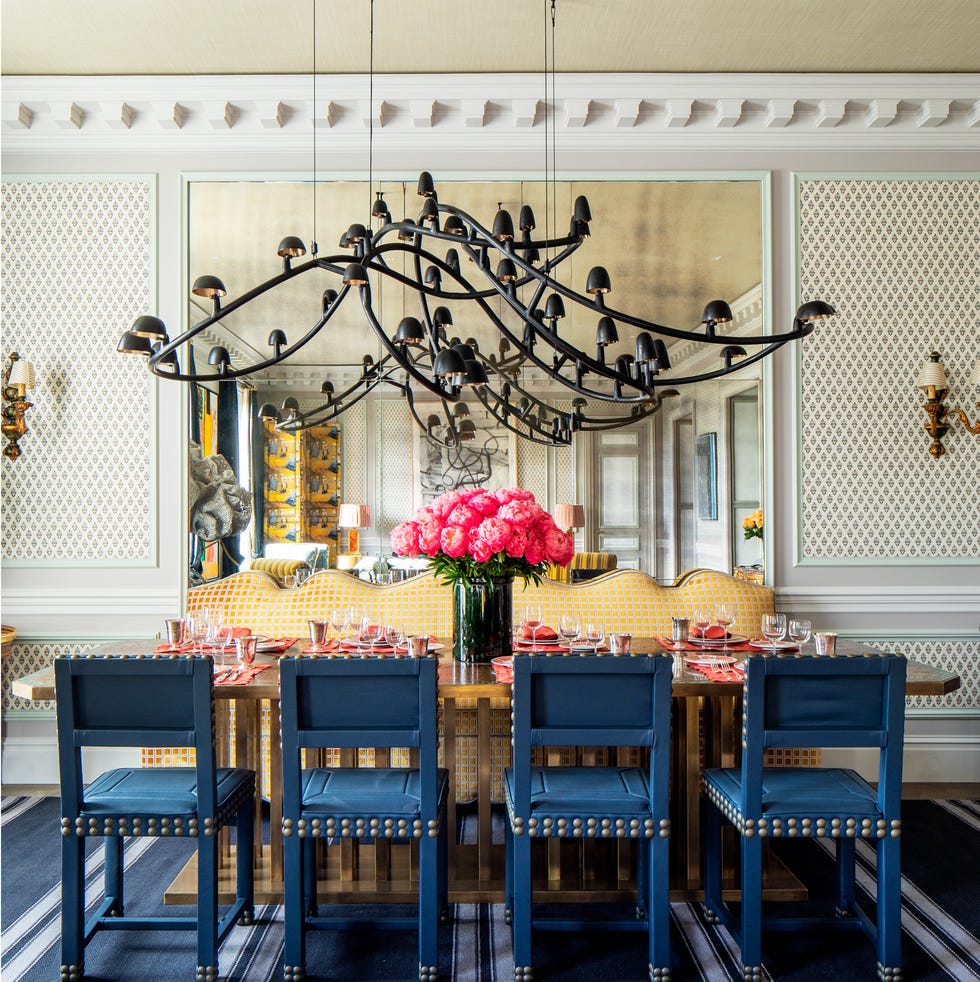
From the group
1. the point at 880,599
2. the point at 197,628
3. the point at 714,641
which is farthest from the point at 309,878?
the point at 880,599

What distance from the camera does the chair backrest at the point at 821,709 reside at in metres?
2.03

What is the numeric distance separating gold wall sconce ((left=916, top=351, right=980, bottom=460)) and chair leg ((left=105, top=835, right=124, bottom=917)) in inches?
145

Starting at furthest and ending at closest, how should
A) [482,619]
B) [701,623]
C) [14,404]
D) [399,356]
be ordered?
[14,404]
[701,623]
[482,619]
[399,356]

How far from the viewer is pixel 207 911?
81.4 inches

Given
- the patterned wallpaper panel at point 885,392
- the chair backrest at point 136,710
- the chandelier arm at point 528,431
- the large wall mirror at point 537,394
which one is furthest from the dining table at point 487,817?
the chandelier arm at point 528,431

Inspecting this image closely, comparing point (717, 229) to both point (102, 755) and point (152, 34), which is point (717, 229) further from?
point (102, 755)

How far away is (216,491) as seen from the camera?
3670 millimetres

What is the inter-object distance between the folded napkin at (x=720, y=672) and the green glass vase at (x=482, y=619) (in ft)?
2.02

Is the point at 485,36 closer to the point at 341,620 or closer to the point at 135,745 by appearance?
the point at 341,620

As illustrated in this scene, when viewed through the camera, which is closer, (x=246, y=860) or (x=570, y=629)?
(x=246, y=860)

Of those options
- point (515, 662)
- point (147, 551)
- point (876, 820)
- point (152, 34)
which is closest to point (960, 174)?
point (876, 820)

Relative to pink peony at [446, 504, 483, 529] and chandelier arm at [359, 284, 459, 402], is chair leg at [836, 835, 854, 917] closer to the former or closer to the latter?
pink peony at [446, 504, 483, 529]

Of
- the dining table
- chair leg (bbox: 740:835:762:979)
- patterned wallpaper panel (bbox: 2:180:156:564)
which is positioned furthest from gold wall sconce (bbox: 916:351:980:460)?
patterned wallpaper panel (bbox: 2:180:156:564)

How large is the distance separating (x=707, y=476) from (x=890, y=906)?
1961 millimetres
